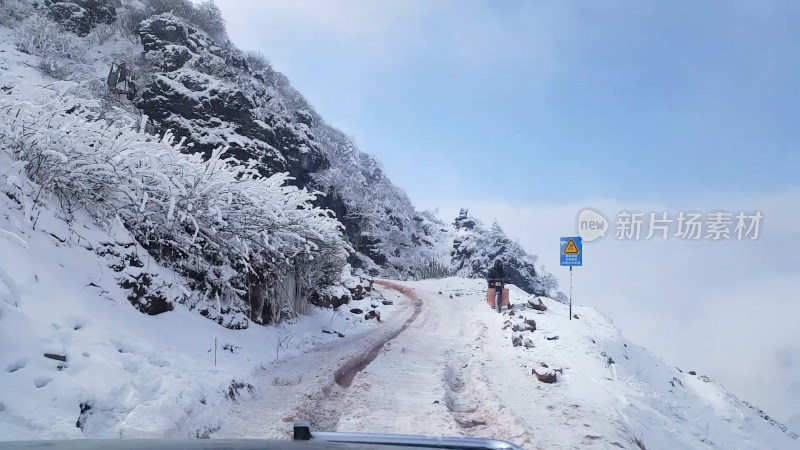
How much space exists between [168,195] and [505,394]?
6340 mm

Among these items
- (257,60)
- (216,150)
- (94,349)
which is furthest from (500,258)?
(94,349)

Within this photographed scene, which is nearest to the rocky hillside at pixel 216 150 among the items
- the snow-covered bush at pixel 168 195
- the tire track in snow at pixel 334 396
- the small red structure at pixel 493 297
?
the snow-covered bush at pixel 168 195

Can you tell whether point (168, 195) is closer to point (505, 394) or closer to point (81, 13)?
point (505, 394)

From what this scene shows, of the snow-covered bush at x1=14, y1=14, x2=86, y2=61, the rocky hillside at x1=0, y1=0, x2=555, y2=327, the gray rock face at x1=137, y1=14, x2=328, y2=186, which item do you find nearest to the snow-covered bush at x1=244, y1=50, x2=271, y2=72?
the rocky hillside at x1=0, y1=0, x2=555, y2=327

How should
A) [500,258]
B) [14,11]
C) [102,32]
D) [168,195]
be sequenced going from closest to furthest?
1. [168,195]
2. [14,11]
3. [102,32]
4. [500,258]

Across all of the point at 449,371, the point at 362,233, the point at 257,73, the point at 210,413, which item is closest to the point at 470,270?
the point at 362,233

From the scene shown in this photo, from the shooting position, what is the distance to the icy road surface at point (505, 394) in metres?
5.11

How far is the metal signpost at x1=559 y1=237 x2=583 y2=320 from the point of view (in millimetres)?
13422

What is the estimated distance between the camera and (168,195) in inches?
295

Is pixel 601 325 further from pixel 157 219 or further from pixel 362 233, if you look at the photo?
pixel 362 233

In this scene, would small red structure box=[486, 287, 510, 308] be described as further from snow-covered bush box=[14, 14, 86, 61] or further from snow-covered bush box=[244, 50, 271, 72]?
snow-covered bush box=[244, 50, 271, 72]

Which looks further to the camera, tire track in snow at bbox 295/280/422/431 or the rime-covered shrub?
the rime-covered shrub

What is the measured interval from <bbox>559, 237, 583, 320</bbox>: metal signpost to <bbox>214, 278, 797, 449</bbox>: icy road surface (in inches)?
77.8

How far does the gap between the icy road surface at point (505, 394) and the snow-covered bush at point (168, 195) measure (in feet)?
7.38
